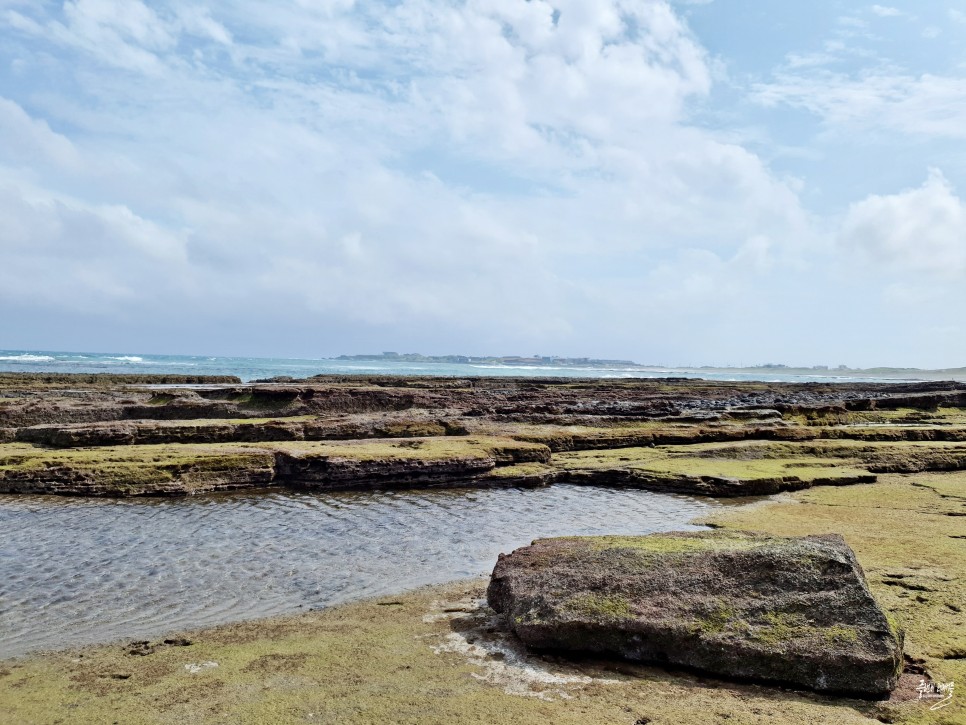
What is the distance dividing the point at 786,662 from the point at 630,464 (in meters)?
13.4

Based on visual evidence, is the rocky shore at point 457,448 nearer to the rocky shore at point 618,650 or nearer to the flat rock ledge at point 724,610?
the rocky shore at point 618,650

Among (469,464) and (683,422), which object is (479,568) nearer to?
(469,464)

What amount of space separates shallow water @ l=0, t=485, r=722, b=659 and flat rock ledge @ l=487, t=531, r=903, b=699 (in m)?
3.07

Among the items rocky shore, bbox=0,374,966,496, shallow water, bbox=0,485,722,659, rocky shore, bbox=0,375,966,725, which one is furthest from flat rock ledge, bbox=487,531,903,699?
rocky shore, bbox=0,374,966,496

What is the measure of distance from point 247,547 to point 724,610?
313 inches

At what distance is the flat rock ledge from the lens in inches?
226

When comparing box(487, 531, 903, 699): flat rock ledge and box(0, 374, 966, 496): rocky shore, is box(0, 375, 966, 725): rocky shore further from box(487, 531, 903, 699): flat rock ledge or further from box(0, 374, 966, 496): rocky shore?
box(0, 374, 966, 496): rocky shore

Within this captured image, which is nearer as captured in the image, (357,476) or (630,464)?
(357,476)

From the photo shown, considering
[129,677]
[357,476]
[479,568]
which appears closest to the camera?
[129,677]

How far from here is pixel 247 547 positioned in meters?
11.2

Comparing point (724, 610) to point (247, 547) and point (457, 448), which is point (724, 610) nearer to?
point (247, 547)

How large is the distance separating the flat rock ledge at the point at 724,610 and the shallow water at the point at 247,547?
3.07m

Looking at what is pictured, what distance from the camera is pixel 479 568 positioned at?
33.6 ft

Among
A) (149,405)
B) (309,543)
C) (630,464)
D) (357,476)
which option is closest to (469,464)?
(357,476)
